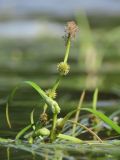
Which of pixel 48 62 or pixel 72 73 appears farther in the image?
pixel 48 62

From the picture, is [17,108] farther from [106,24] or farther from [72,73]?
[106,24]

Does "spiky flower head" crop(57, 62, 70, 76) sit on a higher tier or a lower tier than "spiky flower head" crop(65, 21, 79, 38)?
lower

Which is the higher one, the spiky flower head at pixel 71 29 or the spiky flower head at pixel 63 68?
the spiky flower head at pixel 71 29

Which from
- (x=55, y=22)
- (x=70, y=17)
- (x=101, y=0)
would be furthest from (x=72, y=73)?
(x=101, y=0)

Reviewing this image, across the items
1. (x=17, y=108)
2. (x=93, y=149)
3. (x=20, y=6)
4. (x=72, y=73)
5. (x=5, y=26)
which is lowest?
(x=93, y=149)

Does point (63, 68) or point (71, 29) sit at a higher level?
point (71, 29)

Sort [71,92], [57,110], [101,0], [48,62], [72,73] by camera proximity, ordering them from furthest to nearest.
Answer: [101,0]
[48,62]
[72,73]
[71,92]
[57,110]

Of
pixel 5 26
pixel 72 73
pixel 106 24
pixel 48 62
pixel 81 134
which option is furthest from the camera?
pixel 106 24

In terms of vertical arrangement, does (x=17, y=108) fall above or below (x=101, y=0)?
below
